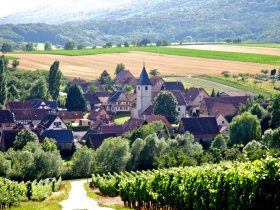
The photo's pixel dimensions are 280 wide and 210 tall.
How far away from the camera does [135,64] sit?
156875 mm

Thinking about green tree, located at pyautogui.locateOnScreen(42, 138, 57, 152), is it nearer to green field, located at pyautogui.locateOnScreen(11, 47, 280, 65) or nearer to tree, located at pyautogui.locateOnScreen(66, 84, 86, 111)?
tree, located at pyautogui.locateOnScreen(66, 84, 86, 111)

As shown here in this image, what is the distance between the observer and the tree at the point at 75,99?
4311 inches

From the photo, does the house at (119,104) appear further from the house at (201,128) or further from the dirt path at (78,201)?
the dirt path at (78,201)

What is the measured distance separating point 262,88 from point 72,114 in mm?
32219

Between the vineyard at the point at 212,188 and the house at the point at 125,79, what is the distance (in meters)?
96.7

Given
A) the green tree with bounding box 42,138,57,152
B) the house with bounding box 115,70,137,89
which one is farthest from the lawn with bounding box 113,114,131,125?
the green tree with bounding box 42,138,57,152

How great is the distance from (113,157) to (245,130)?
723 inches

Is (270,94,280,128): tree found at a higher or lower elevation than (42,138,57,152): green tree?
higher

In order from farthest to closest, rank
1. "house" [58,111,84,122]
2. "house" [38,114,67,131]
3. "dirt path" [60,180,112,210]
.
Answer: "house" [58,111,84,122], "house" [38,114,67,131], "dirt path" [60,180,112,210]

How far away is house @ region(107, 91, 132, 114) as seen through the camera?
112 m

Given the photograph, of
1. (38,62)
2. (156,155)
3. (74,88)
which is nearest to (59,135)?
(156,155)

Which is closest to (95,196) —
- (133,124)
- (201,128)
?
(201,128)

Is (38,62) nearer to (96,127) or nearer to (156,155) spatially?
(96,127)

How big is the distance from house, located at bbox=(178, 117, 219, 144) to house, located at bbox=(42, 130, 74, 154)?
13.9 m
